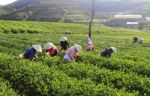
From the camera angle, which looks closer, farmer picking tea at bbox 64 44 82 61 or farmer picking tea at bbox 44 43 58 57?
farmer picking tea at bbox 64 44 82 61

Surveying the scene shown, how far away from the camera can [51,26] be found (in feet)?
288

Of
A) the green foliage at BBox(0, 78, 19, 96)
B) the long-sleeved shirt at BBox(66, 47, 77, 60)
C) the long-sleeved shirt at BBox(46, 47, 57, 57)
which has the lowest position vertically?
the long-sleeved shirt at BBox(46, 47, 57, 57)

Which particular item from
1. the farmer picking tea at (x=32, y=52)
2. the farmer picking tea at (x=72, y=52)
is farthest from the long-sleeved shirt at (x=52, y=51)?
the farmer picking tea at (x=32, y=52)

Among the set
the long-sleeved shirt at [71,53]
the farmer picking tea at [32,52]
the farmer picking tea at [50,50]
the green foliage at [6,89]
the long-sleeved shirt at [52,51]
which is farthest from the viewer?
the long-sleeved shirt at [52,51]

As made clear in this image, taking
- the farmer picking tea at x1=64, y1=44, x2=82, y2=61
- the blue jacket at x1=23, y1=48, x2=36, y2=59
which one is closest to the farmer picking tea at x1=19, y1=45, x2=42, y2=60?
the blue jacket at x1=23, y1=48, x2=36, y2=59

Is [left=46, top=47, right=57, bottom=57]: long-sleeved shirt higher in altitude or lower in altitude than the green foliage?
lower

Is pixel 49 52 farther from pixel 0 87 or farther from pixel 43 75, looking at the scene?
pixel 0 87

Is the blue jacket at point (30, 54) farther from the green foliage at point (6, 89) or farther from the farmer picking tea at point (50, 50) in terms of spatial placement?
the green foliage at point (6, 89)

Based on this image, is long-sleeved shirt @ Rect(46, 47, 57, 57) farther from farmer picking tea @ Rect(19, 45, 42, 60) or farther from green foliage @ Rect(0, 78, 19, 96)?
green foliage @ Rect(0, 78, 19, 96)

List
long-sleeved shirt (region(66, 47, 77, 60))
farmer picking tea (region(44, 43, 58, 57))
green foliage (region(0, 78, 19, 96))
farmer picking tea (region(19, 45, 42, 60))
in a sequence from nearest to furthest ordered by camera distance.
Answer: green foliage (region(0, 78, 19, 96)), farmer picking tea (region(19, 45, 42, 60)), long-sleeved shirt (region(66, 47, 77, 60)), farmer picking tea (region(44, 43, 58, 57))

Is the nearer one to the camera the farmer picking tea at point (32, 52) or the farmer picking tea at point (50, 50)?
the farmer picking tea at point (32, 52)

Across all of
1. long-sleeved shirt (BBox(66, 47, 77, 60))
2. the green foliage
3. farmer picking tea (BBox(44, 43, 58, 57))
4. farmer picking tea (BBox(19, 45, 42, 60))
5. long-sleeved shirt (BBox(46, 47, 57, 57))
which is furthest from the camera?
long-sleeved shirt (BBox(46, 47, 57, 57))

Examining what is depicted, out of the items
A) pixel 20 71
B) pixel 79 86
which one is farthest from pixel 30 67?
pixel 79 86

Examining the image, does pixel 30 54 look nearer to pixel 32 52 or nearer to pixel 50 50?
pixel 32 52
